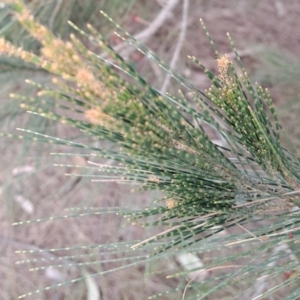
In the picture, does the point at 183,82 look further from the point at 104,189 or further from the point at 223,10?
the point at 223,10

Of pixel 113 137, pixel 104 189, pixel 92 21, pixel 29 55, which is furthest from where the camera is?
pixel 104 189

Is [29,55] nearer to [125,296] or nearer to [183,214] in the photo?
[183,214]

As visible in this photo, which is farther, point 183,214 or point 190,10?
point 190,10

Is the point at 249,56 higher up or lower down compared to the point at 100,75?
higher up

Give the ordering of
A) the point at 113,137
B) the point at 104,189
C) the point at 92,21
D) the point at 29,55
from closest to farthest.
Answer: the point at 29,55 < the point at 113,137 < the point at 92,21 < the point at 104,189

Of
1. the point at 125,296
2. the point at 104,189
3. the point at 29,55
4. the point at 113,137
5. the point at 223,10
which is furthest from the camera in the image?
the point at 223,10

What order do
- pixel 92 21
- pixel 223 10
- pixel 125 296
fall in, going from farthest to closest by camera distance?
pixel 223 10 < pixel 125 296 < pixel 92 21

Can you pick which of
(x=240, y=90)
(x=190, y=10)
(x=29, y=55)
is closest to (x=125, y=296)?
(x=190, y=10)

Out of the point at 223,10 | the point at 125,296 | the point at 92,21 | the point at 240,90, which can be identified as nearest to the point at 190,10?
the point at 223,10

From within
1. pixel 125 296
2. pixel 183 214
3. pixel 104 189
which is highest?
pixel 183 214
